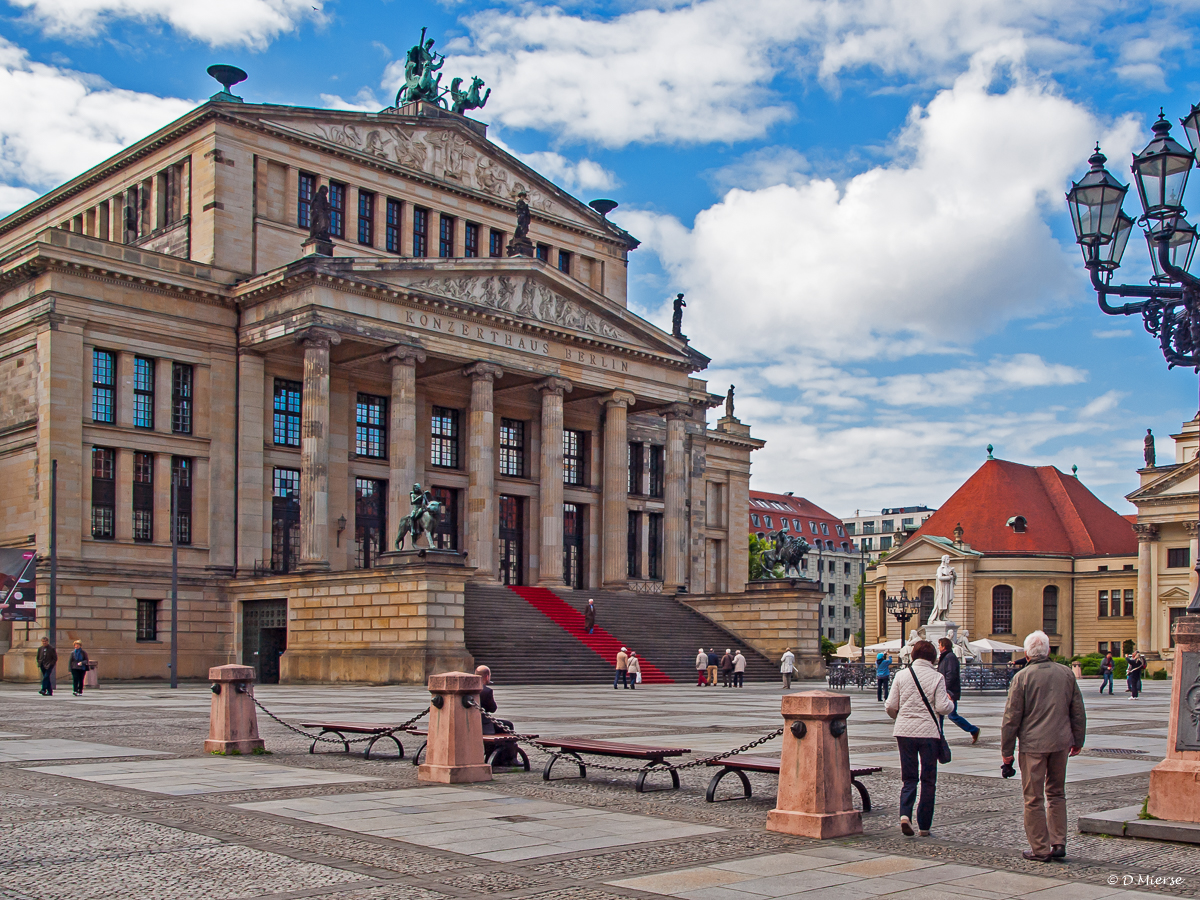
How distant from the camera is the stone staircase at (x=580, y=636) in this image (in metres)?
44.7

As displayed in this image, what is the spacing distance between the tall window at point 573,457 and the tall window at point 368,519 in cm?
1066

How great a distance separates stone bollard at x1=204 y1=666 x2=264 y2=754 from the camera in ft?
58.9

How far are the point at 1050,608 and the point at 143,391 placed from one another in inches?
2992

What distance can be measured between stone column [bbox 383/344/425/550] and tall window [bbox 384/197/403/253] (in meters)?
9.37

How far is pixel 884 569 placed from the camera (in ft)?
345

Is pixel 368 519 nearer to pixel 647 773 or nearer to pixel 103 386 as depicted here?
pixel 103 386

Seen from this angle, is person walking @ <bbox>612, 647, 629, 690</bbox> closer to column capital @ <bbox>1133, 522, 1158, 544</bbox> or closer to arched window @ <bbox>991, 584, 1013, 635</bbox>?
column capital @ <bbox>1133, 522, 1158, 544</bbox>

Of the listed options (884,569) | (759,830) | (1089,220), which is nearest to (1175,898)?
(759,830)

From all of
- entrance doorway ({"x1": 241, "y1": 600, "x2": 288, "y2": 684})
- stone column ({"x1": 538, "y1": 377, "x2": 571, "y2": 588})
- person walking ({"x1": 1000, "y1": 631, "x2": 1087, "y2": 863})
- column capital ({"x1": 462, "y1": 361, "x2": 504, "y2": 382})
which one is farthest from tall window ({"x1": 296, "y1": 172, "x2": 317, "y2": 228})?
person walking ({"x1": 1000, "y1": 631, "x2": 1087, "y2": 863})

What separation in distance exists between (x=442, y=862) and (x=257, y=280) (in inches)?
1660

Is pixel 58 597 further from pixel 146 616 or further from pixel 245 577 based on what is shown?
pixel 245 577

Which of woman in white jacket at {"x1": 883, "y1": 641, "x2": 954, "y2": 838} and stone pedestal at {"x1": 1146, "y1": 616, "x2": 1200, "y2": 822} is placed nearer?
stone pedestal at {"x1": 1146, "y1": 616, "x2": 1200, "y2": 822}

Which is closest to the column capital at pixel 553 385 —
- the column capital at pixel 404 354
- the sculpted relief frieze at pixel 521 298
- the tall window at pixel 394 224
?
the sculpted relief frieze at pixel 521 298

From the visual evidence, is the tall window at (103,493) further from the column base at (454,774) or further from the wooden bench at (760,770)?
the wooden bench at (760,770)
